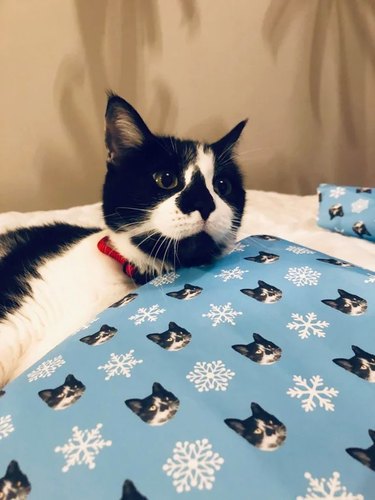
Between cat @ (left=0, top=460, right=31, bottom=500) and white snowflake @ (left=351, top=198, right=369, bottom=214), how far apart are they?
107 cm

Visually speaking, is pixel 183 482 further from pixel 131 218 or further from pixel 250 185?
pixel 250 185

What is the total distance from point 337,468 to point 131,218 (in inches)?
23.1

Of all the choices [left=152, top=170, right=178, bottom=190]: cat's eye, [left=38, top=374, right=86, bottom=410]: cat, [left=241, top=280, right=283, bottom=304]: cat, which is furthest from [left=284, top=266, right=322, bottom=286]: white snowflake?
[left=38, top=374, right=86, bottom=410]: cat

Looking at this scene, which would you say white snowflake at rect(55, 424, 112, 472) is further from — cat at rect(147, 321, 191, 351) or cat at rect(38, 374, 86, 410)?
cat at rect(147, 321, 191, 351)

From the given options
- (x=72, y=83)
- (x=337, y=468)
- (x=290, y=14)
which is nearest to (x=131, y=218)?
(x=337, y=468)

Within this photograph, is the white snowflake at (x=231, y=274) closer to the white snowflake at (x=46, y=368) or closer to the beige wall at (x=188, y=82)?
the white snowflake at (x=46, y=368)

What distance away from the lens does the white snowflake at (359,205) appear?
1220 mm

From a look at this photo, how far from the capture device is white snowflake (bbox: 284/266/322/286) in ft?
2.42

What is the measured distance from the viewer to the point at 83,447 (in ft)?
1.52

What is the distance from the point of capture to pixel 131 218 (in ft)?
2.84

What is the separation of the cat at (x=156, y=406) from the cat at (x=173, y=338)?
3.3 inches

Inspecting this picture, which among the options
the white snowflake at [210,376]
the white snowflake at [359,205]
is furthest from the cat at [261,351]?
the white snowflake at [359,205]

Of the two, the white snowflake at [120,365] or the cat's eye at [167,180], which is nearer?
the white snowflake at [120,365]

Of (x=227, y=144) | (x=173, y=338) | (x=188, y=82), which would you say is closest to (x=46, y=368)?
(x=173, y=338)
